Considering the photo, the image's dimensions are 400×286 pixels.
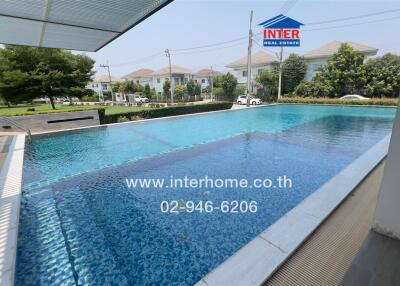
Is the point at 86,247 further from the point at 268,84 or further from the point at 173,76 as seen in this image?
the point at 173,76

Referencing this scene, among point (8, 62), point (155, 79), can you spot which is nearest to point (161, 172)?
point (8, 62)

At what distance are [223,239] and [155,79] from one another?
133ft

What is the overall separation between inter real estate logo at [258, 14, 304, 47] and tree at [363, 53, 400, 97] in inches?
285

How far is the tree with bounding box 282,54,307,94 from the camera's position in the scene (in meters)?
26.1

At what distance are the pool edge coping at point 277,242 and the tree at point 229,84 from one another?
26.3 m

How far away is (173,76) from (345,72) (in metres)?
25.7

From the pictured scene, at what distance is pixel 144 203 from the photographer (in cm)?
405

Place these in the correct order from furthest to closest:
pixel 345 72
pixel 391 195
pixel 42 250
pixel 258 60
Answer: pixel 258 60 < pixel 345 72 < pixel 42 250 < pixel 391 195

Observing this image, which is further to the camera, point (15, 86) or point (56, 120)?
point (15, 86)

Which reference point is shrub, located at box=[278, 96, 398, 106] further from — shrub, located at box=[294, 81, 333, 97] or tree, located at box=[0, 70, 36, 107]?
tree, located at box=[0, 70, 36, 107]

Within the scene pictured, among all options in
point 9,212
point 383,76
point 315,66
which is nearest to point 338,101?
point 383,76

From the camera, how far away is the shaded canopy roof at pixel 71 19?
3260 millimetres

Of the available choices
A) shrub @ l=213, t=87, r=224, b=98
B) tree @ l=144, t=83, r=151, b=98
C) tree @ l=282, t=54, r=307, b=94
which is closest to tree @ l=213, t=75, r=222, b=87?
shrub @ l=213, t=87, r=224, b=98

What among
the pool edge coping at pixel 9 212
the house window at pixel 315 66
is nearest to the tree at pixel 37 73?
the pool edge coping at pixel 9 212
